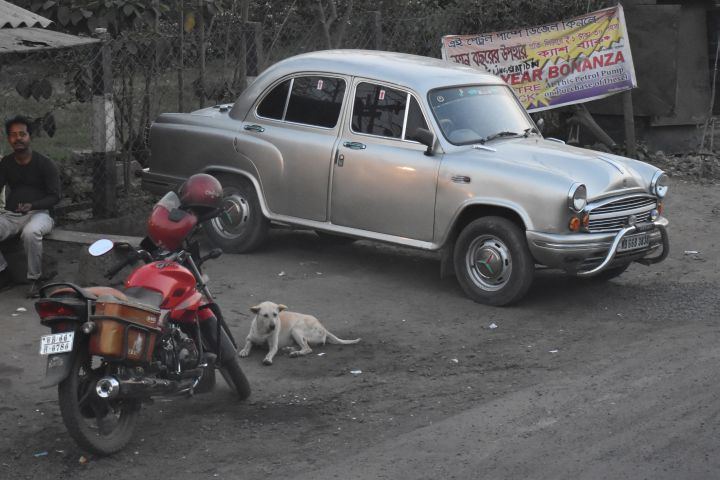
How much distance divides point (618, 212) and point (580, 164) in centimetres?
50

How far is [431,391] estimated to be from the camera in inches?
276

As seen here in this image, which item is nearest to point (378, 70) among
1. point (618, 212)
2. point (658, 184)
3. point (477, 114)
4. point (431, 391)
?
point (477, 114)

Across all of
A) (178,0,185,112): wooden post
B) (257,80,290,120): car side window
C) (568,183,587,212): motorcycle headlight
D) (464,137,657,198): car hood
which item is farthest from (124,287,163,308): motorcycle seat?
(178,0,185,112): wooden post

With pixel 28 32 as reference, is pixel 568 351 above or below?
below

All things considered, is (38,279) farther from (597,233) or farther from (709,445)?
(709,445)

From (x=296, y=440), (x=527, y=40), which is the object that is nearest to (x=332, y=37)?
(x=527, y=40)

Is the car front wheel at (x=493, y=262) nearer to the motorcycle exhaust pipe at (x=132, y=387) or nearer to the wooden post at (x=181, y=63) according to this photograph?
the motorcycle exhaust pipe at (x=132, y=387)

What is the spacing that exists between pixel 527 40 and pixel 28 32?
23.3 ft

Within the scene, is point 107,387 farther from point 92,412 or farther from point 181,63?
point 181,63

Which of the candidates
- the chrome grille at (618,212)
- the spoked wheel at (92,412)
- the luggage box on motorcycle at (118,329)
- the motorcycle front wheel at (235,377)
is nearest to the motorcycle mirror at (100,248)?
the luggage box on motorcycle at (118,329)

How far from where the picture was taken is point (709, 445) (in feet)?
19.4

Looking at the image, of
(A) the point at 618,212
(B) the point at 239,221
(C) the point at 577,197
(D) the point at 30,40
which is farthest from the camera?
(B) the point at 239,221

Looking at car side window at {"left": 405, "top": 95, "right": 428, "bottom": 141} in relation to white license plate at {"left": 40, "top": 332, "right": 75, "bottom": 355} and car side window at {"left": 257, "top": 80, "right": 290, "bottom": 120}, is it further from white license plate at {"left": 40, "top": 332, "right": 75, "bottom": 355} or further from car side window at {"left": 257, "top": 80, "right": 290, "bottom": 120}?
white license plate at {"left": 40, "top": 332, "right": 75, "bottom": 355}

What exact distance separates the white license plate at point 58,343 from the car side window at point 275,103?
199 inches
